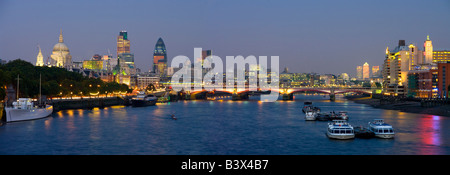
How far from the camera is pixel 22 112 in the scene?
69.6 meters

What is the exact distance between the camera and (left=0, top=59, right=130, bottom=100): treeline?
8769 centimetres

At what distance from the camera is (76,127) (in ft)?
209

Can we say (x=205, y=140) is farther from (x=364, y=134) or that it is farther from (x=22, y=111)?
(x=22, y=111)

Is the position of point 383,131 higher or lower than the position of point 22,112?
lower

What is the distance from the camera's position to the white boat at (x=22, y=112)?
221 feet

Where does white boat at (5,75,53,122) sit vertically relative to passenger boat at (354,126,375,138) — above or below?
above

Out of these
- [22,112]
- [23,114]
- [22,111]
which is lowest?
[23,114]

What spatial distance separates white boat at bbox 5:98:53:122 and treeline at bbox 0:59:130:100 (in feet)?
9.46

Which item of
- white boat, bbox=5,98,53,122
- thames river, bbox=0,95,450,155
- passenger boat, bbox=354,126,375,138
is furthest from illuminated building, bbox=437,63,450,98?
white boat, bbox=5,98,53,122

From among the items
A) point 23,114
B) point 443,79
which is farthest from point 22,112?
point 443,79

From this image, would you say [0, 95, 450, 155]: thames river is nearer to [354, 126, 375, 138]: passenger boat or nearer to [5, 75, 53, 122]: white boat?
[354, 126, 375, 138]: passenger boat

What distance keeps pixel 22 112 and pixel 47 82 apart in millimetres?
42460
